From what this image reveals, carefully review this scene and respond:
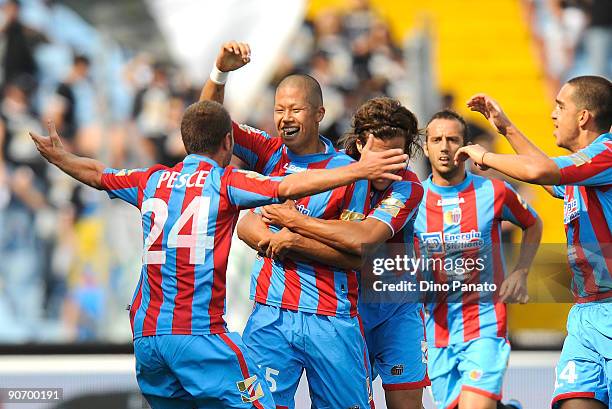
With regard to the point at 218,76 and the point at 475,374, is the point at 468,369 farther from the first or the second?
the point at 218,76

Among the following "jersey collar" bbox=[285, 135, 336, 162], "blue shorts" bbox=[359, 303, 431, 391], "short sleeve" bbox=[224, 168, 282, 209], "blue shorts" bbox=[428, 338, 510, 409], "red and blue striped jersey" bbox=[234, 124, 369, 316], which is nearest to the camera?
"short sleeve" bbox=[224, 168, 282, 209]

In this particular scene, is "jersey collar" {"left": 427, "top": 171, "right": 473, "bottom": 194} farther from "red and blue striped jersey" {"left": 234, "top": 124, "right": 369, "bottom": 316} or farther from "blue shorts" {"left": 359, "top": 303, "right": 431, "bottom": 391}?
"red and blue striped jersey" {"left": 234, "top": 124, "right": 369, "bottom": 316}

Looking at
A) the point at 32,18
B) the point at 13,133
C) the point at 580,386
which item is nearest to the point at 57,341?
the point at 13,133

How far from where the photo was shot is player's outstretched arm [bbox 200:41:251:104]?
18.8ft

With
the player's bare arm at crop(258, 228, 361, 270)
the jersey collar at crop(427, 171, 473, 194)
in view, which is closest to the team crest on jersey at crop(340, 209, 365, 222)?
the player's bare arm at crop(258, 228, 361, 270)

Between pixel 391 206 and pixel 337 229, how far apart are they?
0.40 meters

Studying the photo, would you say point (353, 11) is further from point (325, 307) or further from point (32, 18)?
point (325, 307)

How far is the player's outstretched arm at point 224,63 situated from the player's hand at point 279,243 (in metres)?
0.96

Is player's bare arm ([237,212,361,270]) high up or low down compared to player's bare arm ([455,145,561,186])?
down

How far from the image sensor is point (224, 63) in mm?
5852

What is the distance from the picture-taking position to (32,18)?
13.2 meters

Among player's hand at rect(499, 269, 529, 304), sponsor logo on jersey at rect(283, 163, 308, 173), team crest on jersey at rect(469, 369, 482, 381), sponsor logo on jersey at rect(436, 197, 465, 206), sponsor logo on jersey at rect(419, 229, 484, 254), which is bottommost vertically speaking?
team crest on jersey at rect(469, 369, 482, 381)

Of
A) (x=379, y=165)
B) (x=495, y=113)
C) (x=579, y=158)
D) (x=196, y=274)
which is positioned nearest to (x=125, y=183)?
(x=196, y=274)

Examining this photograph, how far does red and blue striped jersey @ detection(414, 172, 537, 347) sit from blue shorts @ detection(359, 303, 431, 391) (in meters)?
0.53
